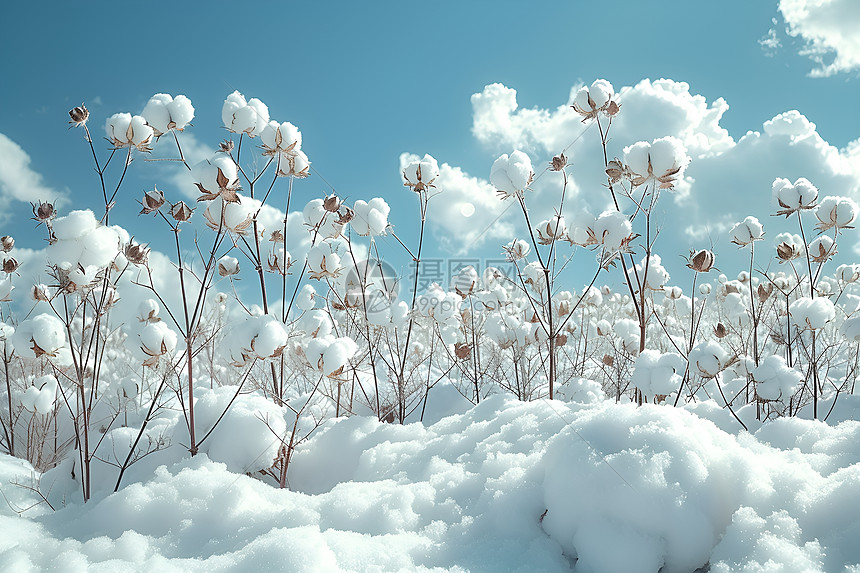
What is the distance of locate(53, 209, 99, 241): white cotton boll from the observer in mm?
1395

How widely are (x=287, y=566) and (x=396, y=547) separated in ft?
0.79

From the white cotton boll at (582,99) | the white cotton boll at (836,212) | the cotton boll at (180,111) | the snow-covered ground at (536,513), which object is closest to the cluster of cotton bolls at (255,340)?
the snow-covered ground at (536,513)

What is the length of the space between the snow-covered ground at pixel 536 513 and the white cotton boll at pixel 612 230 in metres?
→ 0.65

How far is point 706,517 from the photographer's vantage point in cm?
112

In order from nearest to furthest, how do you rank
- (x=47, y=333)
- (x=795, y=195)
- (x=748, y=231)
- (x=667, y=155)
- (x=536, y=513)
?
(x=536, y=513)
(x=47, y=333)
(x=667, y=155)
(x=795, y=195)
(x=748, y=231)

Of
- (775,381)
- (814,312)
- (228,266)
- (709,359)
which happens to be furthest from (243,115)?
(814,312)

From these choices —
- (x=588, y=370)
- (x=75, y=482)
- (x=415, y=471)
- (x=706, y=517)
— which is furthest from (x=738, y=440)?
(x=588, y=370)

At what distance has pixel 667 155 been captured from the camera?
1771 millimetres

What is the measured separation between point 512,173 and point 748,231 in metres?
1.19

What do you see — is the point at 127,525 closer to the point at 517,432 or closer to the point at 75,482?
the point at 75,482

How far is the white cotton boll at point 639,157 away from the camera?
6.05 feet

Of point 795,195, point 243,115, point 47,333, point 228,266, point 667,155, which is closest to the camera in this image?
point 47,333

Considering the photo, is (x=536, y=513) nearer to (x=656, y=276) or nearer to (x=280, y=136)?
(x=280, y=136)

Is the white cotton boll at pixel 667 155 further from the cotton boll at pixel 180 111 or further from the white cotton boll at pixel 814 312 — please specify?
the cotton boll at pixel 180 111
